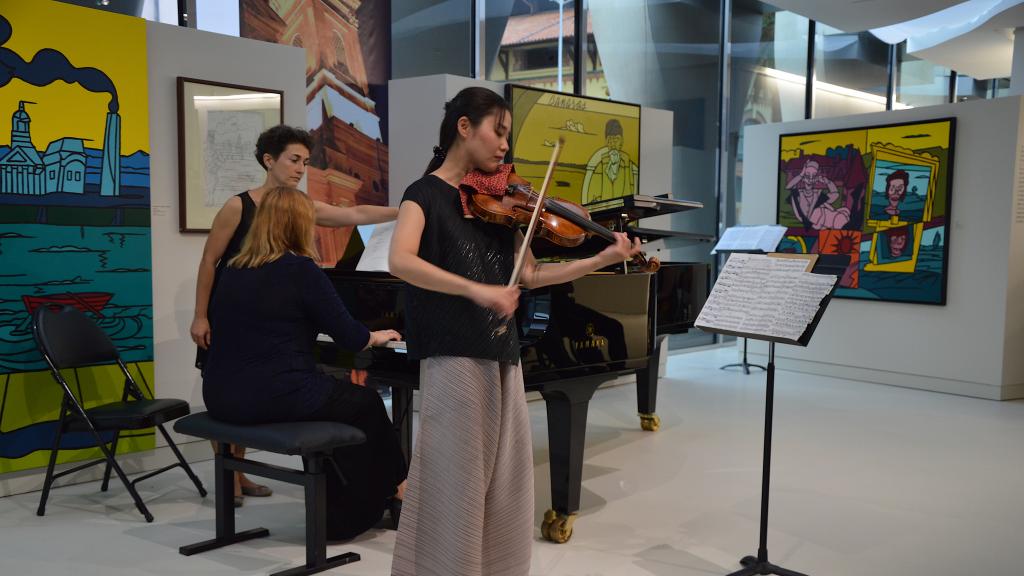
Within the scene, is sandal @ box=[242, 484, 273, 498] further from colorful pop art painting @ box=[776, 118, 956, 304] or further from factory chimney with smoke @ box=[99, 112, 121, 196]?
colorful pop art painting @ box=[776, 118, 956, 304]

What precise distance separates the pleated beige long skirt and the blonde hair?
969 millimetres

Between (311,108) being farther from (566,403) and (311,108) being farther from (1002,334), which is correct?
(1002,334)

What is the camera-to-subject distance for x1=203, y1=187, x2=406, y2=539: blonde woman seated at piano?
113 inches

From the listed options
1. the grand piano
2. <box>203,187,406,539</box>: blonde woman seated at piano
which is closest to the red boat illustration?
the grand piano

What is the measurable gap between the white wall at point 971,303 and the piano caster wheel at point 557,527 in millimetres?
4612

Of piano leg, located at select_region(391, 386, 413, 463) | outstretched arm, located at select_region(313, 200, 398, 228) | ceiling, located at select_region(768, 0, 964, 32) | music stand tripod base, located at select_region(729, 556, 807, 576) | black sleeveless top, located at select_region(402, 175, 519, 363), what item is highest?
ceiling, located at select_region(768, 0, 964, 32)

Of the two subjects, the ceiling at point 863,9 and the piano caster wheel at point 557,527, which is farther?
the ceiling at point 863,9

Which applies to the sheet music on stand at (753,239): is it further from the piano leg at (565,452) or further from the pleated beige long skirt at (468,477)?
the pleated beige long skirt at (468,477)

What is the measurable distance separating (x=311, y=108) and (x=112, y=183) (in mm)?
1792

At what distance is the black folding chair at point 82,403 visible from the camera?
11.4ft

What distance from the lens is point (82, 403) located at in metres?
3.95

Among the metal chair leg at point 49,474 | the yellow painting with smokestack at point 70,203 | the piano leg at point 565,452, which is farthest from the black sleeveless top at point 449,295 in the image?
the yellow painting with smokestack at point 70,203

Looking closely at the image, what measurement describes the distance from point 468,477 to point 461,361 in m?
0.30

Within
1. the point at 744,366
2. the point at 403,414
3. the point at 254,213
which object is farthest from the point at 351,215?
the point at 744,366
